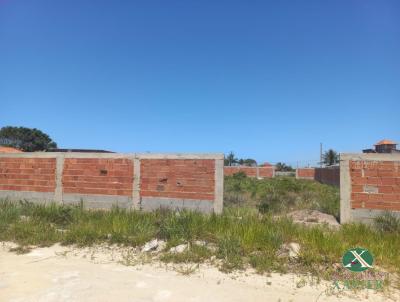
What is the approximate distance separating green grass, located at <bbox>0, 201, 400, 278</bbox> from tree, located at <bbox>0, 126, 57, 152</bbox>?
5823 centimetres

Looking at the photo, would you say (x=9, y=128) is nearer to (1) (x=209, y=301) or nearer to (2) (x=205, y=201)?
(2) (x=205, y=201)

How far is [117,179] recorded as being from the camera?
410 inches

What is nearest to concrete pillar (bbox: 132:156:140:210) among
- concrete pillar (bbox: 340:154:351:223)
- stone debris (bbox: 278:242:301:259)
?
stone debris (bbox: 278:242:301:259)

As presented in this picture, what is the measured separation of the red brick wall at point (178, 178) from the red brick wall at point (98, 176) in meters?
0.56

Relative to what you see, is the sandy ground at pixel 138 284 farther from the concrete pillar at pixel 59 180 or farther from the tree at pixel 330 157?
the tree at pixel 330 157

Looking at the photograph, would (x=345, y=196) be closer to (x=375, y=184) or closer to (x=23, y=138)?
(x=375, y=184)

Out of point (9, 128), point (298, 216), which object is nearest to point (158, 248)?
point (298, 216)

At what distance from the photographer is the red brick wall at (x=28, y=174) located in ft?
37.0

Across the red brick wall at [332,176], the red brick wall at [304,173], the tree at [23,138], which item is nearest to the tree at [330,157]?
the red brick wall at [304,173]

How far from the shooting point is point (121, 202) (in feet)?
33.8

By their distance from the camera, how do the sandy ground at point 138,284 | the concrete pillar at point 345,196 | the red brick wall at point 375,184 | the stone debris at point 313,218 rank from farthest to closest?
the stone debris at point 313,218 → the concrete pillar at point 345,196 → the red brick wall at point 375,184 → the sandy ground at point 138,284

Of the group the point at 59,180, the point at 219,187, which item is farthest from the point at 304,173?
the point at 59,180

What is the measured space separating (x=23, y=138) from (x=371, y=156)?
65385mm

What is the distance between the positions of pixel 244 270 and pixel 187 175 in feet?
14.6
